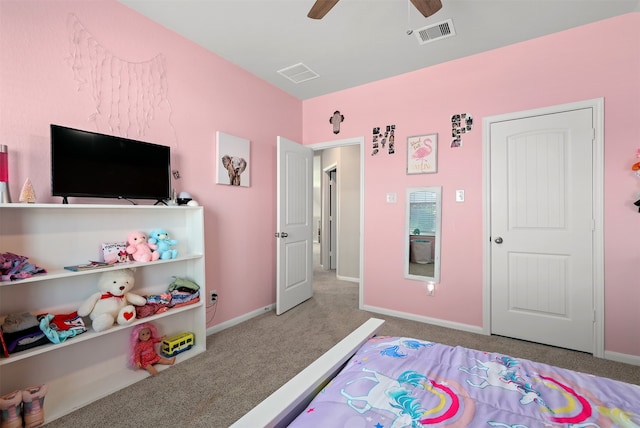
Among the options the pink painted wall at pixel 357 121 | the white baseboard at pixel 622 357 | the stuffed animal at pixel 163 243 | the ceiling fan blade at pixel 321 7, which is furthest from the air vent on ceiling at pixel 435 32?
the white baseboard at pixel 622 357

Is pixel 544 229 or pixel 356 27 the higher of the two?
pixel 356 27

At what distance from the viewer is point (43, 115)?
1834mm

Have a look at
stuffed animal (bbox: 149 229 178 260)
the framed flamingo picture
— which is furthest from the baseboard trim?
stuffed animal (bbox: 149 229 178 260)

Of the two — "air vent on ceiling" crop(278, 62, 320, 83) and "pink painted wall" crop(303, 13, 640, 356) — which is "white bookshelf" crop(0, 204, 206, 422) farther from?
"pink painted wall" crop(303, 13, 640, 356)

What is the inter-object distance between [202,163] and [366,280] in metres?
2.26

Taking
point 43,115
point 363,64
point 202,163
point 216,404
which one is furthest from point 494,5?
point 216,404

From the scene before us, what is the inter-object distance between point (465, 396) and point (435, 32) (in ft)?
8.94

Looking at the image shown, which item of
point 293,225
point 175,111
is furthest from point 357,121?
point 175,111

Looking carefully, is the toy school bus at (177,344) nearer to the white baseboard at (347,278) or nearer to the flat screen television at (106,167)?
the flat screen television at (106,167)

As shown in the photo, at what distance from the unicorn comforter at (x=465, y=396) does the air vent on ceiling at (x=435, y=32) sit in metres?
2.49

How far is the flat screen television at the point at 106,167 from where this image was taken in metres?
1.80

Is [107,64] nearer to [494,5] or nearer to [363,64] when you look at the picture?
[363,64]

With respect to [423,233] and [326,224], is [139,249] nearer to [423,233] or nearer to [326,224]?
[423,233]

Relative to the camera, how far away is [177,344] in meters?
2.36
